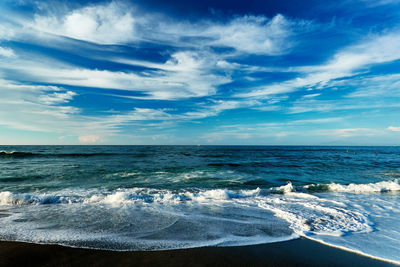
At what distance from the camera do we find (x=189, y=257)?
12.7ft

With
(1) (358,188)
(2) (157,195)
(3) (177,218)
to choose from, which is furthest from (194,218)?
(1) (358,188)

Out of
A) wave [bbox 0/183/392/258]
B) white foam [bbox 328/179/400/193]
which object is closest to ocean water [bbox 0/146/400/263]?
wave [bbox 0/183/392/258]

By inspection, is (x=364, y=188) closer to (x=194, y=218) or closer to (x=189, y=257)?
(x=194, y=218)

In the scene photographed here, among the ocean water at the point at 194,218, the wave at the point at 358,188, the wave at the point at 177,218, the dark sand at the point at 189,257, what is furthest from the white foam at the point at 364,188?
the dark sand at the point at 189,257

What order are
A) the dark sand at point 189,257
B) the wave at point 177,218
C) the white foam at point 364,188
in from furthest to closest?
the white foam at point 364,188, the wave at point 177,218, the dark sand at point 189,257

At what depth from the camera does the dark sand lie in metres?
3.64

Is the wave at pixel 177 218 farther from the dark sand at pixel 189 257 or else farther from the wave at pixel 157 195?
the dark sand at pixel 189 257

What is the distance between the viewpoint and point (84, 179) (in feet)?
41.9

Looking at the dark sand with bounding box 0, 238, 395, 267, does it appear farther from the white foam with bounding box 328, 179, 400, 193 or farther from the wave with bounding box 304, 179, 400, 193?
the white foam with bounding box 328, 179, 400, 193

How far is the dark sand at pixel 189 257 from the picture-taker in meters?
3.64

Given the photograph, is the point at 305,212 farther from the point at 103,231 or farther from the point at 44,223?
the point at 44,223

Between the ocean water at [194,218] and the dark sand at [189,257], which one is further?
the ocean water at [194,218]

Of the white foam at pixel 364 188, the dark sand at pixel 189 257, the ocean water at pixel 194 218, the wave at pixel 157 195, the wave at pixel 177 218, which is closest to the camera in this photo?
the dark sand at pixel 189 257

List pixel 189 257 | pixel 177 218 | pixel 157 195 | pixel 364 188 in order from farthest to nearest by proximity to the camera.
A: pixel 364 188 → pixel 157 195 → pixel 177 218 → pixel 189 257
